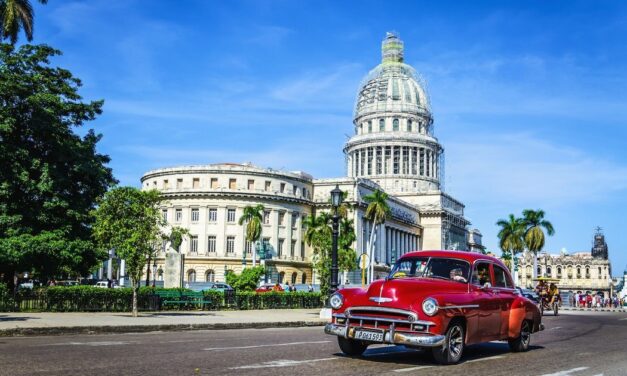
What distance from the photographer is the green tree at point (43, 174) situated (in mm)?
29000

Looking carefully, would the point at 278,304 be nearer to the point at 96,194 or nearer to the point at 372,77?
the point at 96,194

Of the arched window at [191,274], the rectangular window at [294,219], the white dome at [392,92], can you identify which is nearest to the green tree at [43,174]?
the arched window at [191,274]

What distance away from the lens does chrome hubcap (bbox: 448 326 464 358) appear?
10.5m

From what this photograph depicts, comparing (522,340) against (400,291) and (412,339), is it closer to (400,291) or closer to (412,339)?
(400,291)

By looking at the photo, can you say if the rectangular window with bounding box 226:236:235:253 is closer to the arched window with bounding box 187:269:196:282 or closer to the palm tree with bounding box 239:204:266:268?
the palm tree with bounding box 239:204:266:268

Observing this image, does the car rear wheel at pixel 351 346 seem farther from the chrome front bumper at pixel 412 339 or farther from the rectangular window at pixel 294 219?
the rectangular window at pixel 294 219

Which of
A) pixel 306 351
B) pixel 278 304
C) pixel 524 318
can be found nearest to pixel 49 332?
pixel 306 351

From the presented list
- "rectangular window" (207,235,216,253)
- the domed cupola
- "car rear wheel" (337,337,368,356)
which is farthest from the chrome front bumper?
the domed cupola

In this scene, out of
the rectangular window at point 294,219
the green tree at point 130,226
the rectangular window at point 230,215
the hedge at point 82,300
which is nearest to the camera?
the hedge at point 82,300

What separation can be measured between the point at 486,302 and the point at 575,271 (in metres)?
183

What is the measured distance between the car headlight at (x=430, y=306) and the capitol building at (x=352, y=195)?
160 feet

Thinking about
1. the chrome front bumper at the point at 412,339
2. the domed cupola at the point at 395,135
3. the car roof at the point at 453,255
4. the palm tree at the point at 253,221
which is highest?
the domed cupola at the point at 395,135

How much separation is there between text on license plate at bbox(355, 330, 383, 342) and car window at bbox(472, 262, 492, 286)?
2.22 metres

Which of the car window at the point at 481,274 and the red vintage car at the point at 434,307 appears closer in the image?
the red vintage car at the point at 434,307
